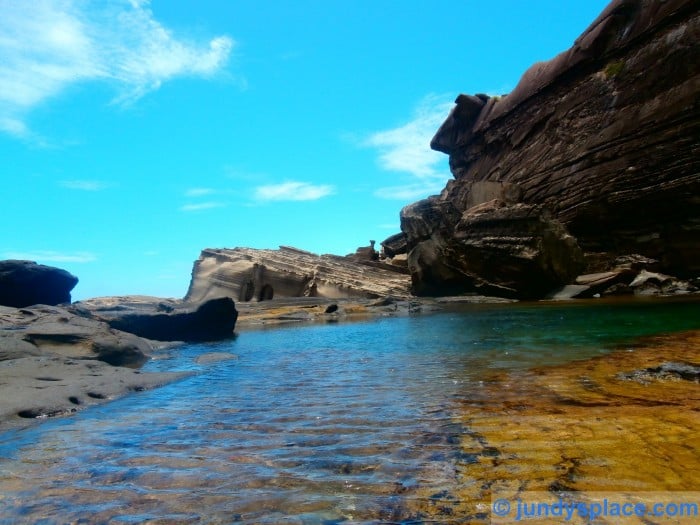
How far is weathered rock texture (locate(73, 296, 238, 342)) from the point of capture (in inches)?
733

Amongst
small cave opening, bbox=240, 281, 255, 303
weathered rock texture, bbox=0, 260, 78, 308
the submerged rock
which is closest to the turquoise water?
weathered rock texture, bbox=0, 260, 78, 308

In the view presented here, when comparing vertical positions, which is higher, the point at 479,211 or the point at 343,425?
the point at 479,211

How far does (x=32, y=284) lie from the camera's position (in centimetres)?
1928

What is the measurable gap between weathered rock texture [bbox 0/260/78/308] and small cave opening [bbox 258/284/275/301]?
26.1m

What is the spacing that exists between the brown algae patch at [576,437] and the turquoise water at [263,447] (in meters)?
0.23

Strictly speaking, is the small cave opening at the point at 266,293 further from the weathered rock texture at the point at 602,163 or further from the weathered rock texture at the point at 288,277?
the weathered rock texture at the point at 602,163

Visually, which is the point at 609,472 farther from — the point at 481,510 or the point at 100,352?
the point at 100,352

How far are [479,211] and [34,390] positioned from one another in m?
30.9

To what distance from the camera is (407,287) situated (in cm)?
4406

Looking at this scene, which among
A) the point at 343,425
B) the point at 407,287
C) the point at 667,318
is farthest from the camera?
the point at 407,287

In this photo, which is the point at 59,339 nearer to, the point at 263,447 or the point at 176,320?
the point at 176,320

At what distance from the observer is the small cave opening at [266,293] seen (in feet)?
154

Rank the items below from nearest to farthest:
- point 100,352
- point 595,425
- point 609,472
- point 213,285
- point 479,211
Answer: point 609,472
point 595,425
point 100,352
point 479,211
point 213,285

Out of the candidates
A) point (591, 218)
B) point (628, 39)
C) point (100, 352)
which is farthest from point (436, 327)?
point (628, 39)
